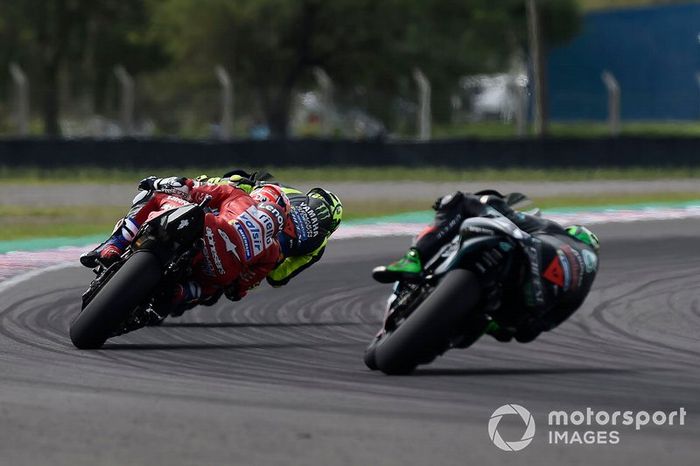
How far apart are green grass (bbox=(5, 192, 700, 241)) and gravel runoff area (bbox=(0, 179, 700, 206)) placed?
2.98 ft

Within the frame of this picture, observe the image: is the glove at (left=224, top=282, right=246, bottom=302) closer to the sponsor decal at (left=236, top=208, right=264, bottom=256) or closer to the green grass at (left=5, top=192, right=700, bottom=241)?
the sponsor decal at (left=236, top=208, right=264, bottom=256)

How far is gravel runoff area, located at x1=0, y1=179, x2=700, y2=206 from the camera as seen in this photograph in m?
23.1

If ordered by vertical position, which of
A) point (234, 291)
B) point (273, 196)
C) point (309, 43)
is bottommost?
point (234, 291)

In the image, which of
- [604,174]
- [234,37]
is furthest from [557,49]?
[604,174]

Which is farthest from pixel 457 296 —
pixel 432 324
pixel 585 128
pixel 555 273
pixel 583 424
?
pixel 585 128

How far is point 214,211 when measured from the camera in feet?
29.5

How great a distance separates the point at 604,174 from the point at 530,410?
21.1m

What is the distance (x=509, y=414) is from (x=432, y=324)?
0.87 metres

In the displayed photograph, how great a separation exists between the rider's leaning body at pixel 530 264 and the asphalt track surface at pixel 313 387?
0.25 m

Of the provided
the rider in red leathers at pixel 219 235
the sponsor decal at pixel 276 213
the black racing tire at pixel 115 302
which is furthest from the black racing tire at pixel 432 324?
the sponsor decal at pixel 276 213

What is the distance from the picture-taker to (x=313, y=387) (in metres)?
6.75

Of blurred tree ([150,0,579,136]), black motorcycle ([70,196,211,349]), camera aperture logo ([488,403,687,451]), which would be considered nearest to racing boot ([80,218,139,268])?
black motorcycle ([70,196,211,349])

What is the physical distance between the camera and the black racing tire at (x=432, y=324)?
6844 millimetres

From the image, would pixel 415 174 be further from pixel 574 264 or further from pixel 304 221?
pixel 574 264
